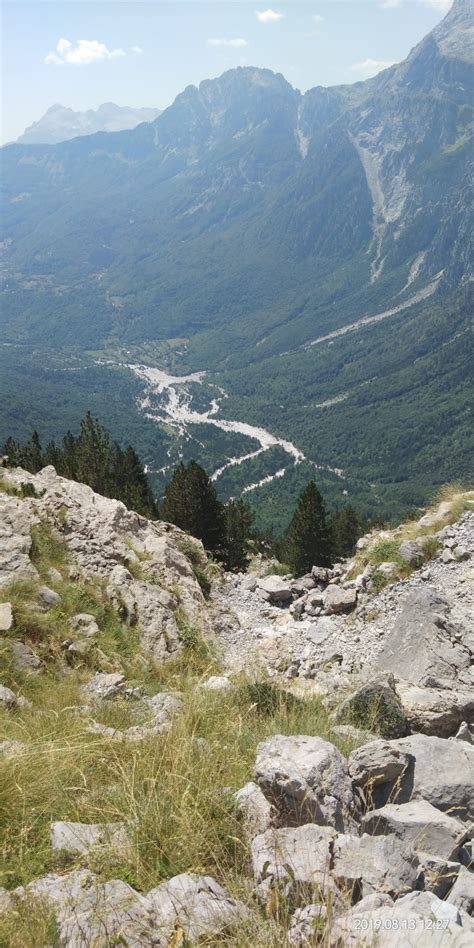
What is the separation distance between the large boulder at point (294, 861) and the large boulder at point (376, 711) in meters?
2.72

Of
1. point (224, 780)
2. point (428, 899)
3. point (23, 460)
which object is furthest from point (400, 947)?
point (23, 460)

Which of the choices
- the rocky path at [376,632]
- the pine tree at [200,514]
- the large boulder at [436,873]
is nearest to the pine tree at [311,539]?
the pine tree at [200,514]

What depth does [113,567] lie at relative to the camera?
49.1 feet

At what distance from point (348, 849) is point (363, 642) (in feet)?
32.2

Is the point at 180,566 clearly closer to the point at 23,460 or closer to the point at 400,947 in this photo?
the point at 400,947

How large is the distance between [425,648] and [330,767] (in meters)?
5.99

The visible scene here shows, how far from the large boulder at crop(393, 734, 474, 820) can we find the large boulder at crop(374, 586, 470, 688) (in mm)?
3619

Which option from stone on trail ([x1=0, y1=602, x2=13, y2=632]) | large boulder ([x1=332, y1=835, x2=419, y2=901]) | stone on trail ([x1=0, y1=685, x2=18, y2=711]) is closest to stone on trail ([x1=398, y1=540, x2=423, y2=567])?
stone on trail ([x1=0, y1=602, x2=13, y2=632])

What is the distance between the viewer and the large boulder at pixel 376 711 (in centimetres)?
661

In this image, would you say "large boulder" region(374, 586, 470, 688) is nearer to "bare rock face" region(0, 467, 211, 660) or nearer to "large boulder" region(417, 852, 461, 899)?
"bare rock face" region(0, 467, 211, 660)

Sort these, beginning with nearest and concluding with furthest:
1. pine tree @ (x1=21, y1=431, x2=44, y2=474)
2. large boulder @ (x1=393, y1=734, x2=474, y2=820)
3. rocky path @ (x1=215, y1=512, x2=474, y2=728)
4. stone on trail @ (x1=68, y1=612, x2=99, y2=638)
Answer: large boulder @ (x1=393, y1=734, x2=474, y2=820), rocky path @ (x1=215, y1=512, x2=474, y2=728), stone on trail @ (x1=68, y1=612, x2=99, y2=638), pine tree @ (x1=21, y1=431, x2=44, y2=474)

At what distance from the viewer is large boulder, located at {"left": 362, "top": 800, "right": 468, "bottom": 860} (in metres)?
4.23

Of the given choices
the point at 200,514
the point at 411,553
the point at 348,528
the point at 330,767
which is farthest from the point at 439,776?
the point at 348,528

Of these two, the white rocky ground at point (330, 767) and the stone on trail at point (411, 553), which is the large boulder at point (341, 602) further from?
the stone on trail at point (411, 553)
